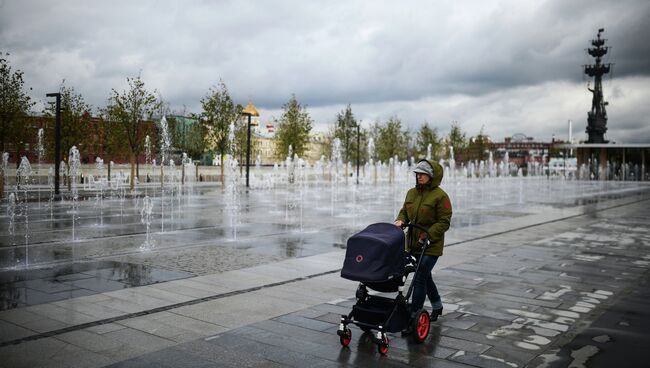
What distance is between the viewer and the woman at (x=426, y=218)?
629cm

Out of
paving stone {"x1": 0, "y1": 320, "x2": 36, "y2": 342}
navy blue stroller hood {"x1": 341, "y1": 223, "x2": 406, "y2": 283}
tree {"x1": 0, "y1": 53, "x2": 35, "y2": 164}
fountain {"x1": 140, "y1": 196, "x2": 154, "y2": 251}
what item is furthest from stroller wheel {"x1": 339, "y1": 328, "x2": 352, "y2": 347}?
tree {"x1": 0, "y1": 53, "x2": 35, "y2": 164}

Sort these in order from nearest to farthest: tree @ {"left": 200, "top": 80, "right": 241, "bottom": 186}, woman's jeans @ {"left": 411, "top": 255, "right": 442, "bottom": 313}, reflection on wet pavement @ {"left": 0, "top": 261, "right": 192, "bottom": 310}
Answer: woman's jeans @ {"left": 411, "top": 255, "right": 442, "bottom": 313} → reflection on wet pavement @ {"left": 0, "top": 261, "right": 192, "bottom": 310} → tree @ {"left": 200, "top": 80, "right": 241, "bottom": 186}

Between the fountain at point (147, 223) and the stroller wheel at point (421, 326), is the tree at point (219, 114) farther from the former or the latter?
the stroller wheel at point (421, 326)

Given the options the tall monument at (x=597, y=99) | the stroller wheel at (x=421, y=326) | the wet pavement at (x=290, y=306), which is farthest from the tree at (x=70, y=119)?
the tall monument at (x=597, y=99)

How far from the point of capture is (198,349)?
18.3 feet

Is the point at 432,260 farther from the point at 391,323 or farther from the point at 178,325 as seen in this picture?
the point at 178,325

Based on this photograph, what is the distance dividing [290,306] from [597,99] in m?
92.5

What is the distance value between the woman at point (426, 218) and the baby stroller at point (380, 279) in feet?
1.26

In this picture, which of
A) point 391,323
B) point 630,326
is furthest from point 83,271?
point 630,326

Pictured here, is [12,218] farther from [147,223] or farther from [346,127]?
[346,127]

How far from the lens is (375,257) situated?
17.8 feet

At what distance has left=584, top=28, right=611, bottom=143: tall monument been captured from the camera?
275 ft

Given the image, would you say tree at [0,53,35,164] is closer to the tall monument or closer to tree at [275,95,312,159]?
tree at [275,95,312,159]

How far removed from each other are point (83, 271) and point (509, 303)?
7.33 m
